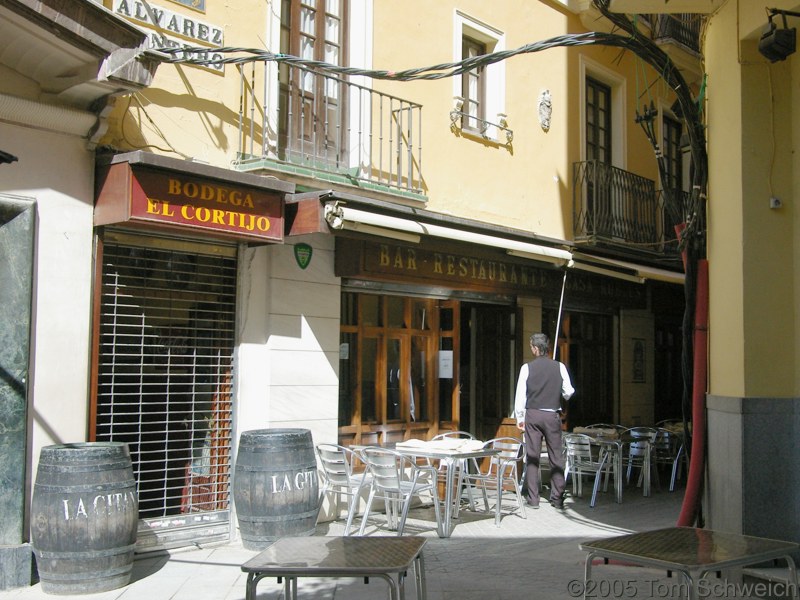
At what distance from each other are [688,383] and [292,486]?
348 cm

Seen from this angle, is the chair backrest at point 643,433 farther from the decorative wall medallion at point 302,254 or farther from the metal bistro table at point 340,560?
the metal bistro table at point 340,560

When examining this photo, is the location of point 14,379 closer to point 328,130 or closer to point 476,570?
point 476,570

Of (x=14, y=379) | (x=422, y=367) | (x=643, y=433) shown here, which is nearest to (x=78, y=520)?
(x=14, y=379)

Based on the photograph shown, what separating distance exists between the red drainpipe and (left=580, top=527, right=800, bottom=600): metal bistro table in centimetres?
254

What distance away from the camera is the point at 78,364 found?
23.9 feet

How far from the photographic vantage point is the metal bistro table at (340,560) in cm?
371

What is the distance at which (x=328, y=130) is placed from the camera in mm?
9688

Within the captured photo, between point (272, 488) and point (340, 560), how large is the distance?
12.9ft

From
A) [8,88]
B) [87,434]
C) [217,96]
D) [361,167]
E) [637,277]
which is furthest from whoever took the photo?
[637,277]

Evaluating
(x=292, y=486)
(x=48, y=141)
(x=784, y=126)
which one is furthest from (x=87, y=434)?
(x=784, y=126)

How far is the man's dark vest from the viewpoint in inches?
403

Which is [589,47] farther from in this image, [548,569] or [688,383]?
[548,569]

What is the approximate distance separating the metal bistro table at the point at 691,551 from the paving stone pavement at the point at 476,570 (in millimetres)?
1065

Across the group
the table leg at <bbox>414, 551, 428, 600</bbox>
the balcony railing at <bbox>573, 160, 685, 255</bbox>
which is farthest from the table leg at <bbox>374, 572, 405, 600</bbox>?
the balcony railing at <bbox>573, 160, 685, 255</bbox>
